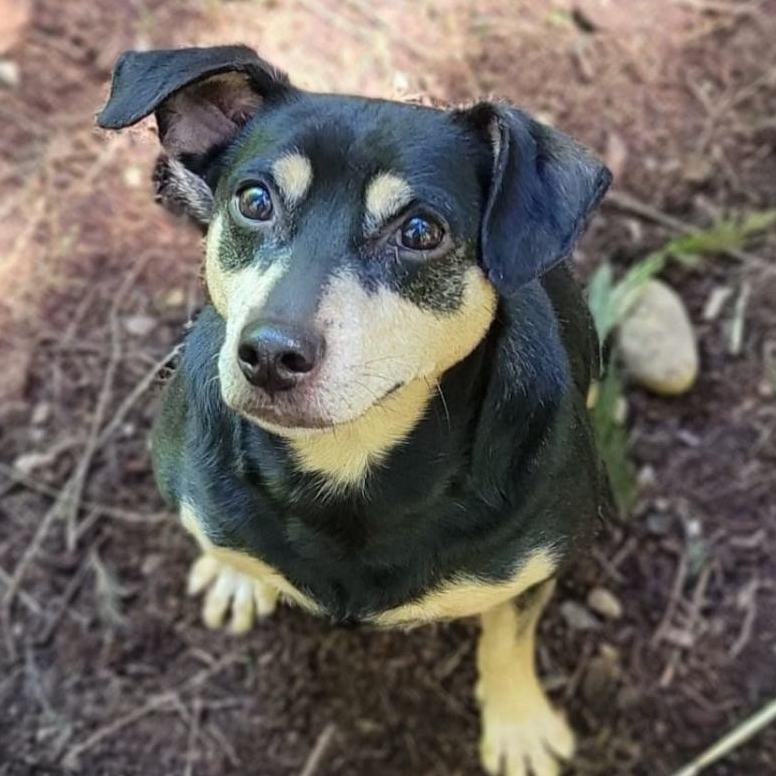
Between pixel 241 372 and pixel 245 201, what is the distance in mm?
316

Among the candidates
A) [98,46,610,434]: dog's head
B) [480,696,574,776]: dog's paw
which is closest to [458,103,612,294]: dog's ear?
[98,46,610,434]: dog's head

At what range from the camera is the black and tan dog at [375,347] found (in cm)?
192

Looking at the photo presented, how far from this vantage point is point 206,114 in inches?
86.2

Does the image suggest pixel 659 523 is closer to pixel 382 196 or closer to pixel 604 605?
pixel 604 605

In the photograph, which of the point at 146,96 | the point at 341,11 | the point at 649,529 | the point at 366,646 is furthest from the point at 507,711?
the point at 341,11

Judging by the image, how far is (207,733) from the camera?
3.04 meters

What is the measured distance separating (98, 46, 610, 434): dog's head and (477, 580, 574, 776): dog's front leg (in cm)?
108

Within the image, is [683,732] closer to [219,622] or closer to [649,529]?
[649,529]

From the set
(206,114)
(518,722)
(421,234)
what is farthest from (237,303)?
(518,722)

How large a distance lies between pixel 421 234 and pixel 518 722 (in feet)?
4.72

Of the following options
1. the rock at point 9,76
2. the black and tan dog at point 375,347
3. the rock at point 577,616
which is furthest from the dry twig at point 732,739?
the rock at point 9,76

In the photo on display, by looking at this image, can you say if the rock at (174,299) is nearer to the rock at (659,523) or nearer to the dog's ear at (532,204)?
the rock at (659,523)

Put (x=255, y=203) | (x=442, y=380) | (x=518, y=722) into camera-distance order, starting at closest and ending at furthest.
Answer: (x=255, y=203) < (x=442, y=380) < (x=518, y=722)

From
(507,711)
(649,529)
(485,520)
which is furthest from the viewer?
(649,529)
